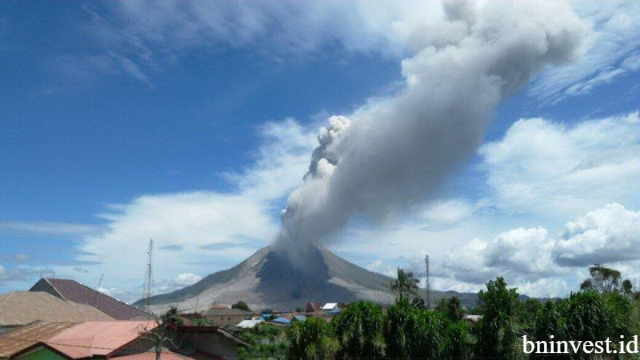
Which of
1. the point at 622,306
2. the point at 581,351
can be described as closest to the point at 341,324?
the point at 581,351

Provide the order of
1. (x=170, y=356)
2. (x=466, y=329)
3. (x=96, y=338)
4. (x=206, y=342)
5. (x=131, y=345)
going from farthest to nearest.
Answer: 1. (x=466, y=329)
2. (x=96, y=338)
3. (x=206, y=342)
4. (x=170, y=356)
5. (x=131, y=345)

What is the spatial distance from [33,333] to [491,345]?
116 ft

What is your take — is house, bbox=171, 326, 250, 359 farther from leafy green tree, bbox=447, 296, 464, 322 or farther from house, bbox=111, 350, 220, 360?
leafy green tree, bbox=447, 296, 464, 322

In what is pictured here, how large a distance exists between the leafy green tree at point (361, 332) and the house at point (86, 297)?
54229 millimetres

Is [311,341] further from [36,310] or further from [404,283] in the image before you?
[404,283]

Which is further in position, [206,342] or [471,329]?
[471,329]

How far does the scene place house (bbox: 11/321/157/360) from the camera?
1382 inches

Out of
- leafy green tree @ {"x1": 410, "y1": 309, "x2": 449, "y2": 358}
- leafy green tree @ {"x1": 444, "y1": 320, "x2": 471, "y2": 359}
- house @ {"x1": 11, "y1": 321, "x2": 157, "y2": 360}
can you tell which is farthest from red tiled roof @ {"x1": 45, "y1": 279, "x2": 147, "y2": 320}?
leafy green tree @ {"x1": 444, "y1": 320, "x2": 471, "y2": 359}

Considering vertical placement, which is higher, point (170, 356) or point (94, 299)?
point (94, 299)

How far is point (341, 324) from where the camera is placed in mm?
43031

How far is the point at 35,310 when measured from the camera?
→ 226 feet

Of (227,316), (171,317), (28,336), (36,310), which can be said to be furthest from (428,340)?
(227,316)

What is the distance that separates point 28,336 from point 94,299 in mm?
55253

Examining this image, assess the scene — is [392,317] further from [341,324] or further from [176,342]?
[176,342]
